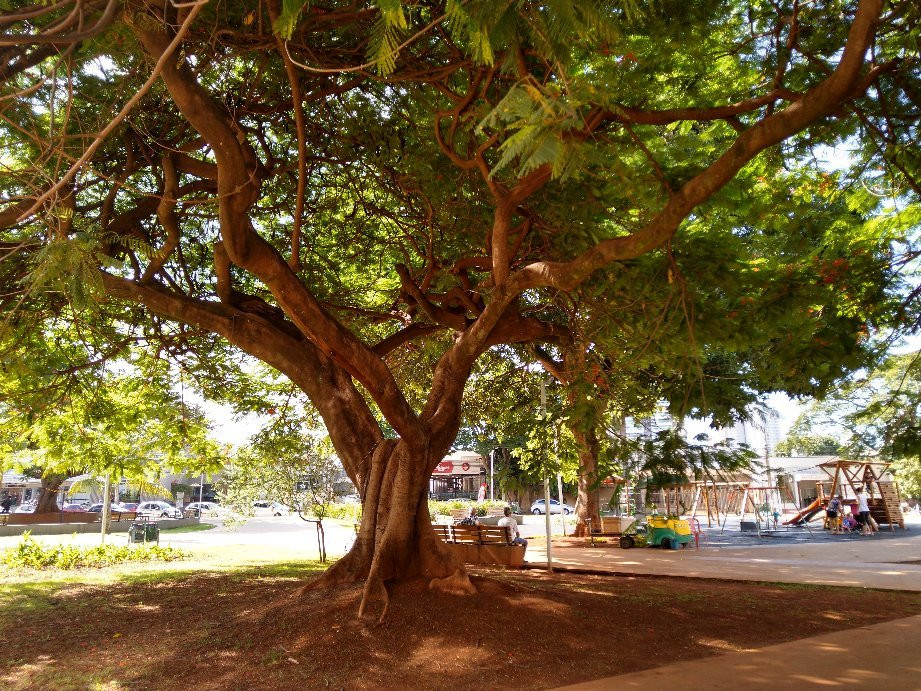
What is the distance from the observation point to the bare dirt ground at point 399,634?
519 centimetres

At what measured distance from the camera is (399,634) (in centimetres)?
602

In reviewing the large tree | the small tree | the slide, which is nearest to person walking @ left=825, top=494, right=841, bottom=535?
the slide

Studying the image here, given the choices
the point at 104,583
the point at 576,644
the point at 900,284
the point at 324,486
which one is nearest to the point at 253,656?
the point at 576,644

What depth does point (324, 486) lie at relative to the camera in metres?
16.9

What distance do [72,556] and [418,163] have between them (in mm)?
10724

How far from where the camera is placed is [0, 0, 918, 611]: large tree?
5258 mm

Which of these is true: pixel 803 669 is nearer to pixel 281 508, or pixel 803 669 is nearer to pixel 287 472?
pixel 287 472

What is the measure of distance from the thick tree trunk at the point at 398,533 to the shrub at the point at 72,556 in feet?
26.6

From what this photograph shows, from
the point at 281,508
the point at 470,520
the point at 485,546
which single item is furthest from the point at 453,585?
the point at 281,508

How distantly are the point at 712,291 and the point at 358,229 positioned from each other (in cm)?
504

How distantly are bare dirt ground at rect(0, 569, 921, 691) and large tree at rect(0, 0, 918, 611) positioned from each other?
2.26ft

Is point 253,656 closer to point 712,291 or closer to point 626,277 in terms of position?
point 626,277

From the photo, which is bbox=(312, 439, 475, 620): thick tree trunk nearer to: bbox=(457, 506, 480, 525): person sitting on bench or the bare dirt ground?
the bare dirt ground

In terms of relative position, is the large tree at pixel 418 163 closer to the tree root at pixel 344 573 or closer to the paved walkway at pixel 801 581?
the tree root at pixel 344 573
